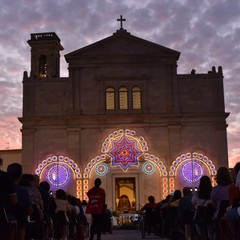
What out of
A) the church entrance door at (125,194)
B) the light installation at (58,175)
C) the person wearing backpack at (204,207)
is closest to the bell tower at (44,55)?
the light installation at (58,175)

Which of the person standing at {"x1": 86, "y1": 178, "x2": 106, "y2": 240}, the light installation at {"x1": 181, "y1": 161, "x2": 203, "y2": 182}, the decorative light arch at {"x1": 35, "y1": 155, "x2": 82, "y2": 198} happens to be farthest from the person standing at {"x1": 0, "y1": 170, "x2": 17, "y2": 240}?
the light installation at {"x1": 181, "y1": 161, "x2": 203, "y2": 182}

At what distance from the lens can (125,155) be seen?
35.6 metres

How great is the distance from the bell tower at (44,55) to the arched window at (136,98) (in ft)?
23.5

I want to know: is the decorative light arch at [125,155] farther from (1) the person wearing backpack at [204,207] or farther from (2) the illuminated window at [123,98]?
(1) the person wearing backpack at [204,207]

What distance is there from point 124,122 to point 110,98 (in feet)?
6.44

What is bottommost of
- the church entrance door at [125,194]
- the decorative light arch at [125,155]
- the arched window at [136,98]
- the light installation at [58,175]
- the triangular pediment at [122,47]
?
the church entrance door at [125,194]

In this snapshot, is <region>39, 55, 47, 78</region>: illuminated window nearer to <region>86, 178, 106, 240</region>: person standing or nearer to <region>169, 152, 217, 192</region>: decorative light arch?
<region>169, 152, 217, 192</region>: decorative light arch

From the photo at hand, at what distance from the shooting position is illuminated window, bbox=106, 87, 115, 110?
37688mm

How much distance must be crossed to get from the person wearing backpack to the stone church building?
22.8 meters

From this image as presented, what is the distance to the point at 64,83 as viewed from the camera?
3812 centimetres

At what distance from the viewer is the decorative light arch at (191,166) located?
34.8 m

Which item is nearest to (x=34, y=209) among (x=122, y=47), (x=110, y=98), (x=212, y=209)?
(x=212, y=209)

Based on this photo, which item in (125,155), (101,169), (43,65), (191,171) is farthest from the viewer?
(43,65)

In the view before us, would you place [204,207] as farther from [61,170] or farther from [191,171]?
[61,170]
